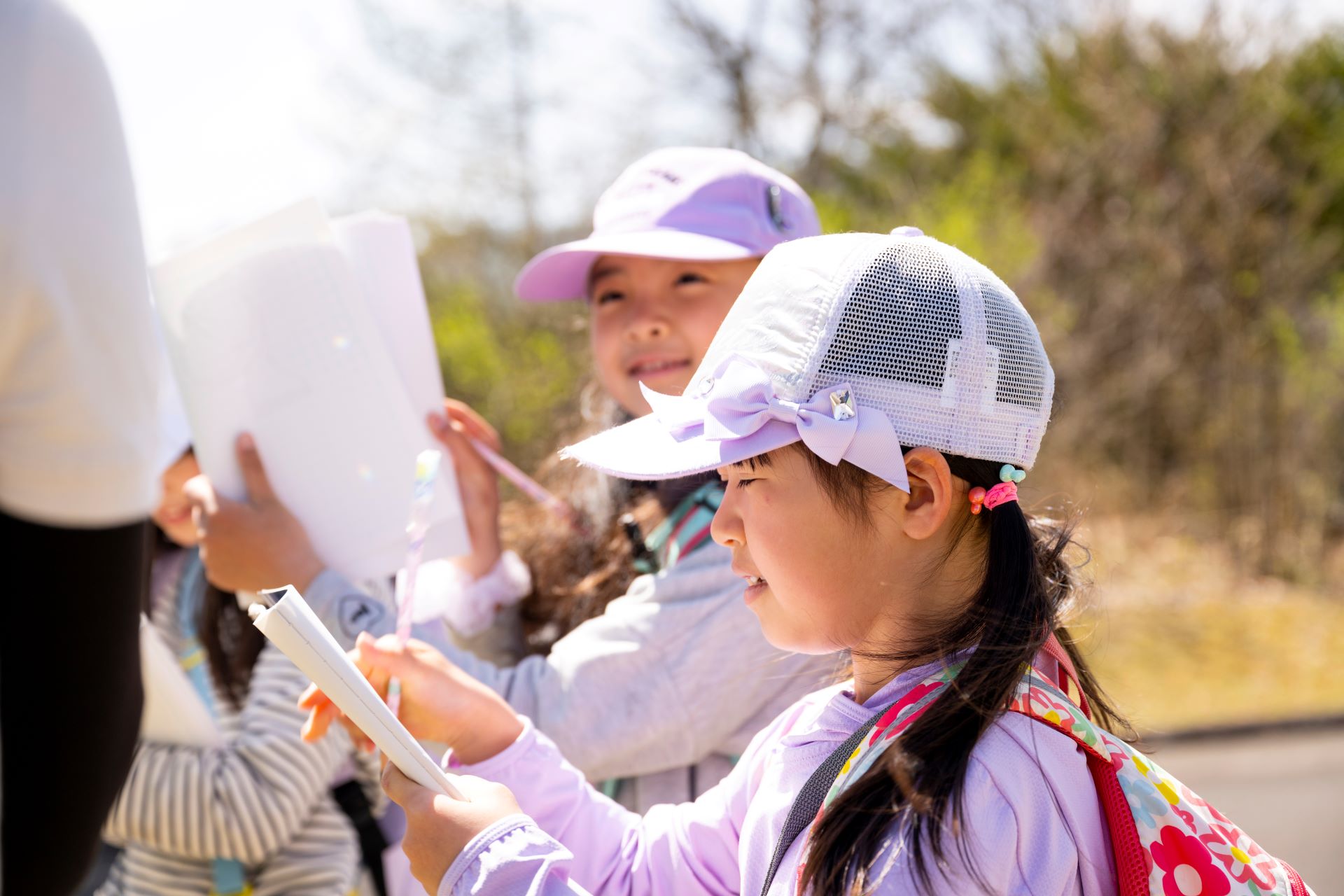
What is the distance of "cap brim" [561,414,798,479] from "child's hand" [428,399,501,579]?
0.65 metres

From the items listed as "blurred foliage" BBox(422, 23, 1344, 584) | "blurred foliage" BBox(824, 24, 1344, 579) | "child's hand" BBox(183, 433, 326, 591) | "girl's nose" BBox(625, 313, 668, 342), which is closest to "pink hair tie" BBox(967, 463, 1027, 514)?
"girl's nose" BBox(625, 313, 668, 342)

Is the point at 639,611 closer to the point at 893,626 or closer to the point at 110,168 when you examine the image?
the point at 893,626

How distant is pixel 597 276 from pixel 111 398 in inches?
47.7

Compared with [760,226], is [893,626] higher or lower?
lower

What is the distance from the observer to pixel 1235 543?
26.2 ft

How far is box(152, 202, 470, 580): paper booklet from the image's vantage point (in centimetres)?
164

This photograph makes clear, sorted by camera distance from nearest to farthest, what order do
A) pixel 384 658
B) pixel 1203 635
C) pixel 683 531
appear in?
pixel 384 658 < pixel 683 531 < pixel 1203 635

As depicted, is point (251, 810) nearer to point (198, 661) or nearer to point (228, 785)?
point (228, 785)

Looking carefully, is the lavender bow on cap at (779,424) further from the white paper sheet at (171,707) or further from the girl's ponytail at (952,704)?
the white paper sheet at (171,707)

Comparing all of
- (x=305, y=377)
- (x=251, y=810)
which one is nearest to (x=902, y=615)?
(x=305, y=377)

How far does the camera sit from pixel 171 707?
1.86 m

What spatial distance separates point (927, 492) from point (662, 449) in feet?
0.93

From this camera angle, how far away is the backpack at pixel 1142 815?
39.7 inches

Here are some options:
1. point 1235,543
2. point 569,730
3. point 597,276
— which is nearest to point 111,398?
point 569,730
